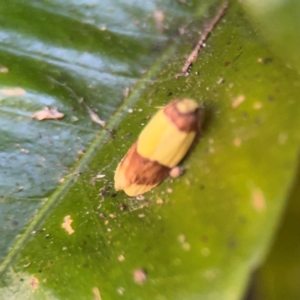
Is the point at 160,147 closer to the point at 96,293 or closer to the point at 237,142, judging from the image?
the point at 237,142

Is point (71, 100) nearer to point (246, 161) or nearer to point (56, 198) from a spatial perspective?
point (56, 198)

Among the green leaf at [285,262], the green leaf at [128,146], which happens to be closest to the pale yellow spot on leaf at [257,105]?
the green leaf at [128,146]

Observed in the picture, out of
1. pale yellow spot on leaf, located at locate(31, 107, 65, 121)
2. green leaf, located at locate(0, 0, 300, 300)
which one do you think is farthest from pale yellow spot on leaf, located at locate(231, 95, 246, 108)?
pale yellow spot on leaf, located at locate(31, 107, 65, 121)

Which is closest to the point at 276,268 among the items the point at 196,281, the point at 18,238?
the point at 196,281

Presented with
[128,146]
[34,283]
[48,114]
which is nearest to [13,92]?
[48,114]

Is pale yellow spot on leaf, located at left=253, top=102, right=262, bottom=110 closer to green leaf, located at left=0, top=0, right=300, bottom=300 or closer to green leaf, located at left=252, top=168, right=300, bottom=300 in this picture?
green leaf, located at left=0, top=0, right=300, bottom=300

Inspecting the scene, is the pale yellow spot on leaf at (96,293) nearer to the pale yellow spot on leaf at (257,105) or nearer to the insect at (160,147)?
the insect at (160,147)
